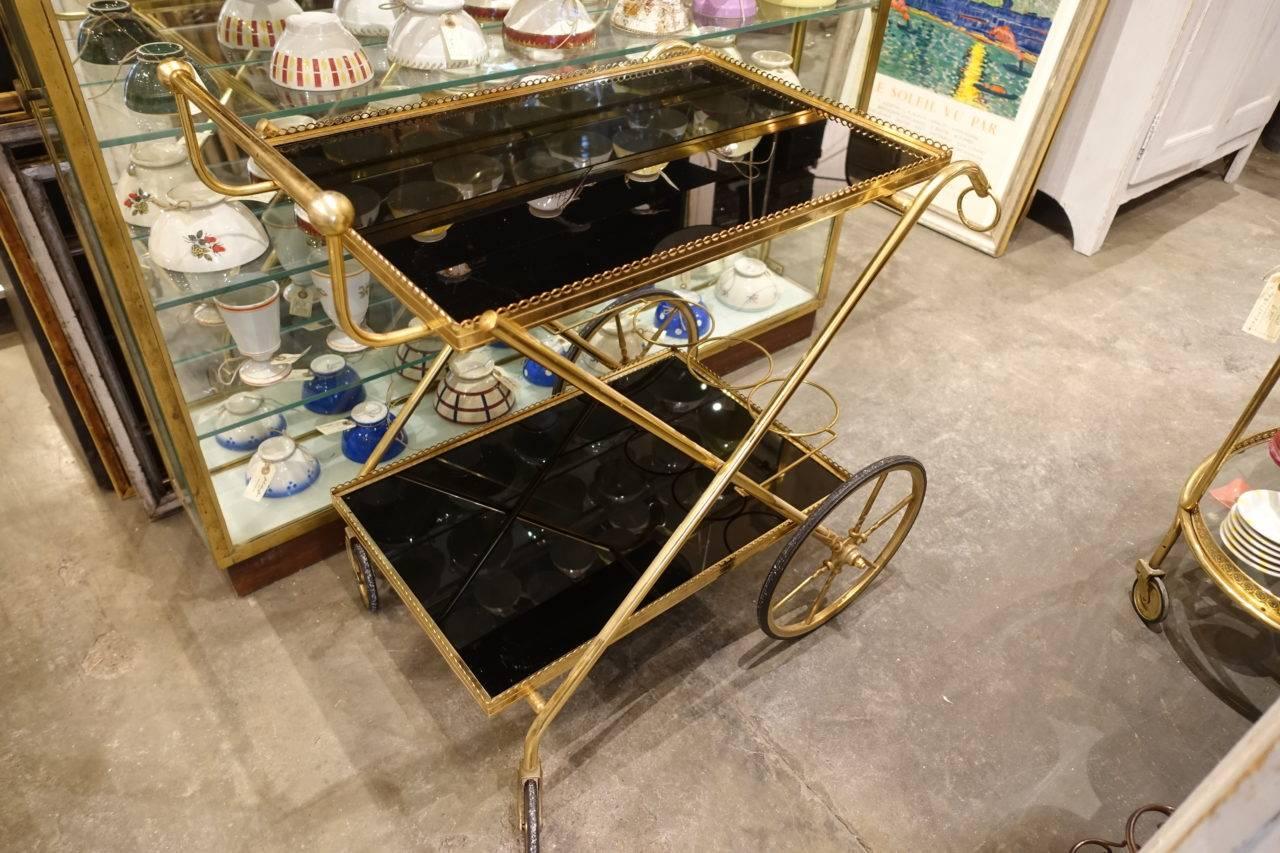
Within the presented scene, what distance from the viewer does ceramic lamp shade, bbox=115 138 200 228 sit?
1.57 metres

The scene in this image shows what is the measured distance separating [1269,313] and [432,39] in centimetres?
160

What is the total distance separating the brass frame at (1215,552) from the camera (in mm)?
1716

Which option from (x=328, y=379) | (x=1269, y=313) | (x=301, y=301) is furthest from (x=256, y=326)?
(x=1269, y=313)

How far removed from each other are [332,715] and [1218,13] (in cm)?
334

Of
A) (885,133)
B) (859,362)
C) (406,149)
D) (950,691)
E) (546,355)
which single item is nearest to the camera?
(546,355)

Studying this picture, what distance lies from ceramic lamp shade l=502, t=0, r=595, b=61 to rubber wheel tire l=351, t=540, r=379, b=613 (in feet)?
3.39

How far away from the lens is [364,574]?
6.10ft

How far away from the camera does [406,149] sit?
1540mm

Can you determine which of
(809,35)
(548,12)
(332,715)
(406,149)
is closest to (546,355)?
(406,149)

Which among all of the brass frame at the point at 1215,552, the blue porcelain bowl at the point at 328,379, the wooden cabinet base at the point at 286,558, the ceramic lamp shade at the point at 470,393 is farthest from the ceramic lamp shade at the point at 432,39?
the brass frame at the point at 1215,552

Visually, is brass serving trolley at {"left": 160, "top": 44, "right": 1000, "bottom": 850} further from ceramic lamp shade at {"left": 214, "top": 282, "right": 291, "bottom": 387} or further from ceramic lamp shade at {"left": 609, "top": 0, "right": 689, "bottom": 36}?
ceramic lamp shade at {"left": 214, "top": 282, "right": 291, "bottom": 387}

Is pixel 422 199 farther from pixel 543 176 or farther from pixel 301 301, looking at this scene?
pixel 301 301

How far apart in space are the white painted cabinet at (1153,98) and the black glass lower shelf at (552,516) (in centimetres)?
201

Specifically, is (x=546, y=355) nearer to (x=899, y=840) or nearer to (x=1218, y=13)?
(x=899, y=840)
